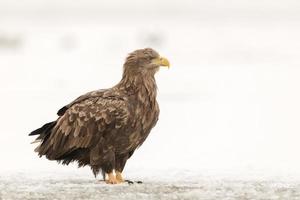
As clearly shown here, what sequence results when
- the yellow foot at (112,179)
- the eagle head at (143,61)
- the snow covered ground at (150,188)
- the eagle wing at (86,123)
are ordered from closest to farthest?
the snow covered ground at (150,188), the eagle wing at (86,123), the yellow foot at (112,179), the eagle head at (143,61)

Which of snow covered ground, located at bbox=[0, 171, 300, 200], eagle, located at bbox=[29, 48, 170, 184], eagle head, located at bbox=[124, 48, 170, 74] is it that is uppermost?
eagle head, located at bbox=[124, 48, 170, 74]

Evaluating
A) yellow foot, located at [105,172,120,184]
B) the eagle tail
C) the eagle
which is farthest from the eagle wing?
yellow foot, located at [105,172,120,184]

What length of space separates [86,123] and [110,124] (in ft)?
0.83

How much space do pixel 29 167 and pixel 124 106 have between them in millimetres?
2113

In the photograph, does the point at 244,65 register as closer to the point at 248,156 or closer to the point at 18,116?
the point at 18,116

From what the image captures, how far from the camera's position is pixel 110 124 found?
10539mm

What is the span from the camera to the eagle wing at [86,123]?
415 inches

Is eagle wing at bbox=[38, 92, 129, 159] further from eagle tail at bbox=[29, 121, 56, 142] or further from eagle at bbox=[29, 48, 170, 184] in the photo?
eagle tail at bbox=[29, 121, 56, 142]

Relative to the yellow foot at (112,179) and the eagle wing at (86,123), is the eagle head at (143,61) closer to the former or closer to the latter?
the eagle wing at (86,123)

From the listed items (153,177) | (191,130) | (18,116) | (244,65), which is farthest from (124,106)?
(244,65)

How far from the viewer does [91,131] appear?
1061cm

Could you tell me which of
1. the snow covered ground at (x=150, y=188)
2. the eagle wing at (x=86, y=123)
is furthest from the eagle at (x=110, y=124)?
the snow covered ground at (x=150, y=188)

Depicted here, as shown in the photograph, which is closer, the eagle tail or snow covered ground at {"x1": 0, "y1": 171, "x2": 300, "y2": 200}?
snow covered ground at {"x1": 0, "y1": 171, "x2": 300, "y2": 200}

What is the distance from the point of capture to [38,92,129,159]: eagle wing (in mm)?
10547
